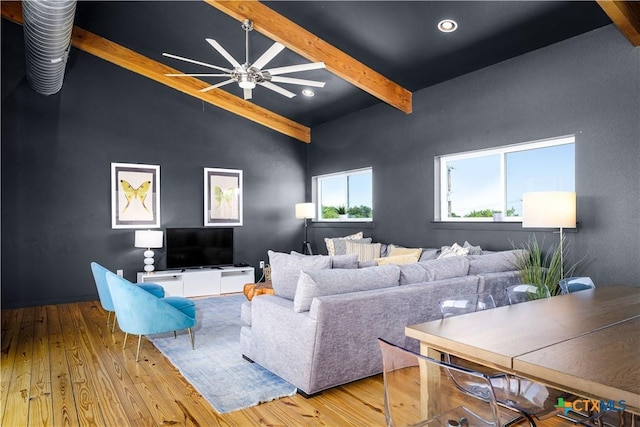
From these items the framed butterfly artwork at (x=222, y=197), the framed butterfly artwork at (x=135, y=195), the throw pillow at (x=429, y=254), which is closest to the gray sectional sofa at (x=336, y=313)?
the throw pillow at (x=429, y=254)

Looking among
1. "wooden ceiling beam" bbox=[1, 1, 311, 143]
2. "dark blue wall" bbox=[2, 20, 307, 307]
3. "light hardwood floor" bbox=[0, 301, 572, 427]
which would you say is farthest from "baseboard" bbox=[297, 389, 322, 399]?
"wooden ceiling beam" bbox=[1, 1, 311, 143]

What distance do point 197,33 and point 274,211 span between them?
3.55m

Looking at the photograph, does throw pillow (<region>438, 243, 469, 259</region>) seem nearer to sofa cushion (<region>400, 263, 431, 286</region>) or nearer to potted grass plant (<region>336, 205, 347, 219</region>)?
sofa cushion (<region>400, 263, 431, 286</region>)

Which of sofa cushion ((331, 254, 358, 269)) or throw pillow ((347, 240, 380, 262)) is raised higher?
sofa cushion ((331, 254, 358, 269))

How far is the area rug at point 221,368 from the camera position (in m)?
2.72

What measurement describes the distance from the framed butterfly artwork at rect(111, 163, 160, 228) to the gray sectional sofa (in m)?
3.83

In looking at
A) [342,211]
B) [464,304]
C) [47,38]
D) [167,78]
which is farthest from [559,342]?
[167,78]

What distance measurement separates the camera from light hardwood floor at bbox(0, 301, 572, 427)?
2.41 metres

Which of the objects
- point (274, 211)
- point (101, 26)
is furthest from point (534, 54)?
point (101, 26)

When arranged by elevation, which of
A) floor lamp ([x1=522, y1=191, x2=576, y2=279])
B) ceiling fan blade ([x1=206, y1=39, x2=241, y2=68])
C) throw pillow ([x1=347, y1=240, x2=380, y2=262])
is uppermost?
ceiling fan blade ([x1=206, y1=39, x2=241, y2=68])

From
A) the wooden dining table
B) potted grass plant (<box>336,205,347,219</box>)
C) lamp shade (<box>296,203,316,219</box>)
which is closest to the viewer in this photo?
the wooden dining table

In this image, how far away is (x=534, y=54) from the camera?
446cm

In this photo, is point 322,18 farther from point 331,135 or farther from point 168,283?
point 168,283

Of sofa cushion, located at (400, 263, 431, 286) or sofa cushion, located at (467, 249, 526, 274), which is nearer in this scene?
sofa cushion, located at (400, 263, 431, 286)
